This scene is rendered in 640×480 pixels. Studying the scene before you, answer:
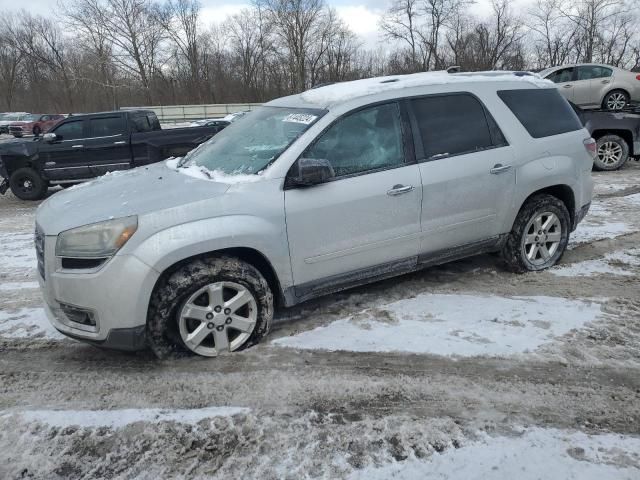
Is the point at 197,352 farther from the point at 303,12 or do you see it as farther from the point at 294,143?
the point at 303,12

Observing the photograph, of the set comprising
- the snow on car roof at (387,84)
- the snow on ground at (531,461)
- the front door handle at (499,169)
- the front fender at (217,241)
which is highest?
the snow on car roof at (387,84)

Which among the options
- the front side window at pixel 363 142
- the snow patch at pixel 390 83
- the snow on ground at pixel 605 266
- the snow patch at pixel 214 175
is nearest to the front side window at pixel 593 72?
the snow on ground at pixel 605 266

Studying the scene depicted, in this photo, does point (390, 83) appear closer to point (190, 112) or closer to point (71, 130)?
point (71, 130)

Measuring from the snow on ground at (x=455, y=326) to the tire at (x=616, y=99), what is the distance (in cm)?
1182

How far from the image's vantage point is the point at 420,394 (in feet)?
9.64

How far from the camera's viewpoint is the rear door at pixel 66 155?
10.5 metres

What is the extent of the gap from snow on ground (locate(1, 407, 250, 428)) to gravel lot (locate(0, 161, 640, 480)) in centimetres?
1

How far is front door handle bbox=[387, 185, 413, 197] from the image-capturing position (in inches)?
146

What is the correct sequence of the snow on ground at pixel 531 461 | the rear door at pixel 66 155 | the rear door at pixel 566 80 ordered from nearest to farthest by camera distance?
the snow on ground at pixel 531 461
the rear door at pixel 66 155
the rear door at pixel 566 80

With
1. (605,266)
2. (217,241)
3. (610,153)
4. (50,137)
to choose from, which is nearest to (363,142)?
(217,241)

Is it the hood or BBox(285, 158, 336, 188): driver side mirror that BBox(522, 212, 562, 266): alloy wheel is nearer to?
BBox(285, 158, 336, 188): driver side mirror

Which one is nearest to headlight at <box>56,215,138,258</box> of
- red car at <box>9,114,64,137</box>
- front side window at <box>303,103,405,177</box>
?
front side window at <box>303,103,405,177</box>

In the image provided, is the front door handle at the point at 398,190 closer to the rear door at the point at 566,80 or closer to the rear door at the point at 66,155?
the rear door at the point at 66,155

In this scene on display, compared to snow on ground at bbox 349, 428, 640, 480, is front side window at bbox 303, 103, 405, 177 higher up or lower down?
higher up
